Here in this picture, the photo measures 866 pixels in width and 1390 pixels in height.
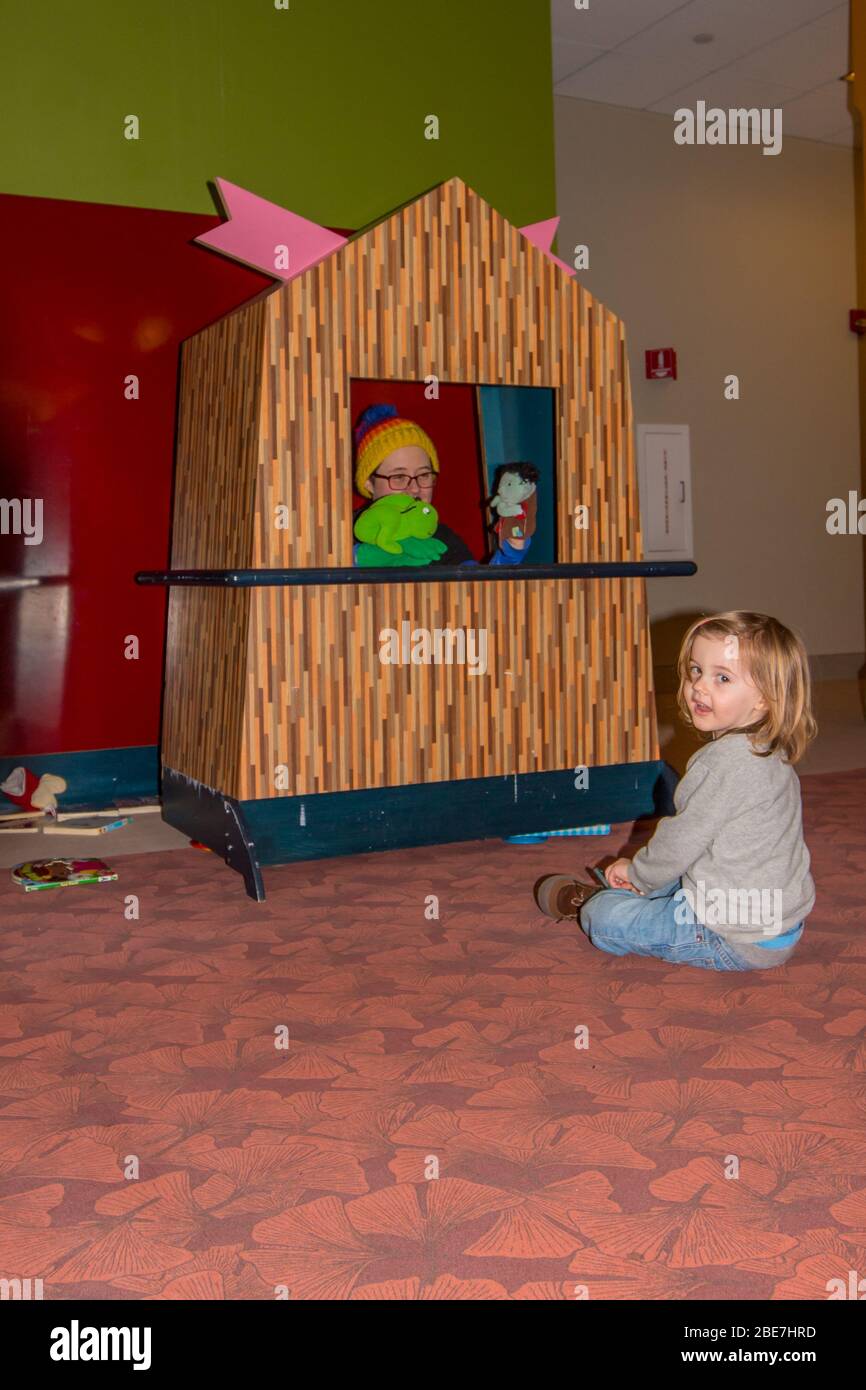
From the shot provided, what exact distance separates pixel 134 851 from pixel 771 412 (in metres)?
5.57

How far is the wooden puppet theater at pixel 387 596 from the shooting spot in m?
3.27

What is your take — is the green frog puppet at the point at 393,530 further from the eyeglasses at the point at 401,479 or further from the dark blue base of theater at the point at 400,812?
the dark blue base of theater at the point at 400,812

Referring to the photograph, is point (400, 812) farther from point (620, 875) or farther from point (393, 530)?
point (620, 875)

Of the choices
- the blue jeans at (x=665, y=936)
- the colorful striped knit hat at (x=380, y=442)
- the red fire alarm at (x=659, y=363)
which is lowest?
the blue jeans at (x=665, y=936)

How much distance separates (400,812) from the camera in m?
3.48

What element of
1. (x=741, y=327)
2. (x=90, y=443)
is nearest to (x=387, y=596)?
(x=90, y=443)

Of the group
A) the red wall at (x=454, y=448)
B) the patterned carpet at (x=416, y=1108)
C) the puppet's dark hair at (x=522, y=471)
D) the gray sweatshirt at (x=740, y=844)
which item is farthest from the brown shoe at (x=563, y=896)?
the red wall at (x=454, y=448)

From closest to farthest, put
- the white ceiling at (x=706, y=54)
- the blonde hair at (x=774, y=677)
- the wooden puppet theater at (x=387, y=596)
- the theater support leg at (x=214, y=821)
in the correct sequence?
the blonde hair at (x=774, y=677)
the theater support leg at (x=214, y=821)
the wooden puppet theater at (x=387, y=596)
the white ceiling at (x=706, y=54)

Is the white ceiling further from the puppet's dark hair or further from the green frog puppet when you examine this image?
the green frog puppet

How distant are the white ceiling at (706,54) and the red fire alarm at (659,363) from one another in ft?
4.42

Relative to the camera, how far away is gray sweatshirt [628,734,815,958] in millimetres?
2418

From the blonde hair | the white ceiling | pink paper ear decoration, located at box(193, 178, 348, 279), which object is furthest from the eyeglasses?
the white ceiling

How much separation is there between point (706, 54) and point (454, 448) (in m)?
2.91
